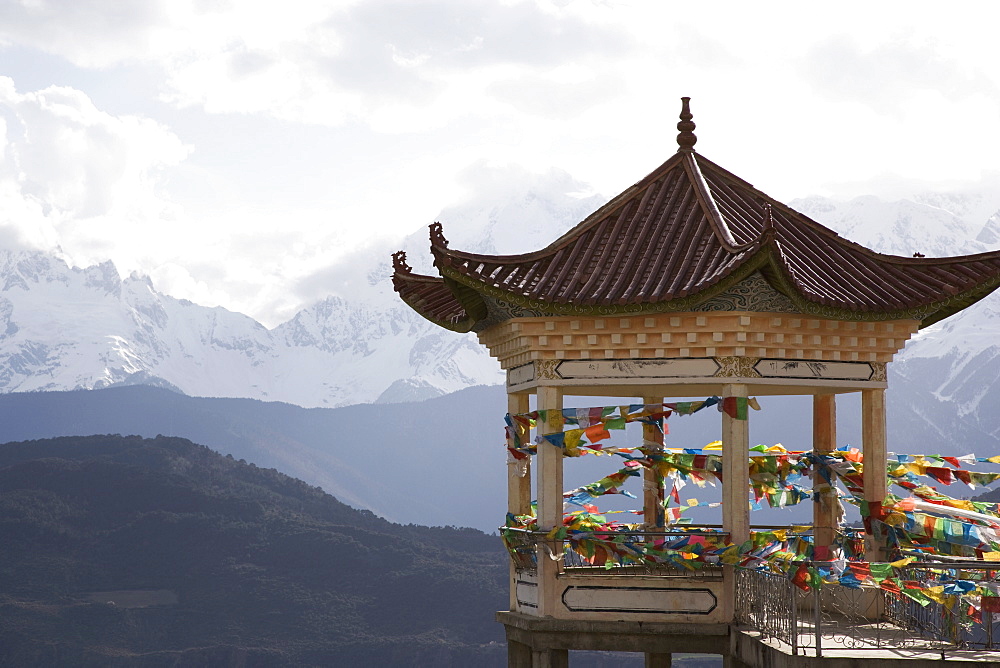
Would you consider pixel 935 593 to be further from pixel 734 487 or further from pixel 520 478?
A: pixel 520 478

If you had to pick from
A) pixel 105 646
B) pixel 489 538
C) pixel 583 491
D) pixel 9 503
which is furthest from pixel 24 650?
pixel 583 491

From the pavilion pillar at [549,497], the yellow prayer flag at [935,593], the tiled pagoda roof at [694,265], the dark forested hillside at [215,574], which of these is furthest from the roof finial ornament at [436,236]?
the dark forested hillside at [215,574]

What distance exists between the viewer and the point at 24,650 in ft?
385

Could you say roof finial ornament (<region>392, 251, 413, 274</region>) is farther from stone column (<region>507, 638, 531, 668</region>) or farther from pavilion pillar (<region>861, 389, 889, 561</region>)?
pavilion pillar (<region>861, 389, 889, 561</region>)

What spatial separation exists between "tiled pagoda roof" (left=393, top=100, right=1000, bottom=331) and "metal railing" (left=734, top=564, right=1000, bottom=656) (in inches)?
98.0

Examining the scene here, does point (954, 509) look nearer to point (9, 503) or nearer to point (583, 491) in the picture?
point (583, 491)

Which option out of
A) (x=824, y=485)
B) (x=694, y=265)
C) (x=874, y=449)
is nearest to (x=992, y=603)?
(x=874, y=449)

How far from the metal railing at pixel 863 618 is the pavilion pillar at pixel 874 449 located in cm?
56

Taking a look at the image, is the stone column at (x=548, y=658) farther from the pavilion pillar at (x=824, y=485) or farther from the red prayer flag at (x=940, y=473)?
the red prayer flag at (x=940, y=473)

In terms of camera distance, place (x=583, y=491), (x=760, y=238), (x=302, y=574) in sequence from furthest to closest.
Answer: (x=302, y=574) < (x=583, y=491) < (x=760, y=238)

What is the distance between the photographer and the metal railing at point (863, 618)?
10914 millimetres

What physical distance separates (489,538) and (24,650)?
49108mm

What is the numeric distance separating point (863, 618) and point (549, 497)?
3.21 metres

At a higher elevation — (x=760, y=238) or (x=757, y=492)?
(x=760, y=238)
